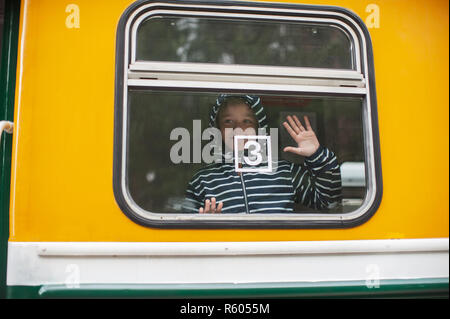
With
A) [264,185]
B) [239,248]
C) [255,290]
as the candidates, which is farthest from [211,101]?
[255,290]

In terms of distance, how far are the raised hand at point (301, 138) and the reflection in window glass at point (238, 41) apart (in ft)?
0.83

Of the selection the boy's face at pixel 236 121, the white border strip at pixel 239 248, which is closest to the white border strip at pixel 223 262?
the white border strip at pixel 239 248

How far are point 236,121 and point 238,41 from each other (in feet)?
1.33

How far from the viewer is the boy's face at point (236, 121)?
1.79m

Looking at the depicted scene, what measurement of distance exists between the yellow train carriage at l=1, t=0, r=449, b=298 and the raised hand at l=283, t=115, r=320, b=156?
0.19 metres

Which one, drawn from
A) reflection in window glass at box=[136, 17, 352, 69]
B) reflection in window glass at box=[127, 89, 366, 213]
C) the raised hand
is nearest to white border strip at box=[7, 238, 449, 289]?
reflection in window glass at box=[127, 89, 366, 213]

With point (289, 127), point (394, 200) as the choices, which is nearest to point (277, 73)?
point (289, 127)

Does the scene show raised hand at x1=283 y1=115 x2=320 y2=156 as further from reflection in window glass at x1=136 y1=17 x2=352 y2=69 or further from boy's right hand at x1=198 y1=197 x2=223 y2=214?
boy's right hand at x1=198 y1=197 x2=223 y2=214

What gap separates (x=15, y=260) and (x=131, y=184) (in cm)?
45

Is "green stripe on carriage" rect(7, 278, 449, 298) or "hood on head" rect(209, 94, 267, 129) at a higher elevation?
"hood on head" rect(209, 94, 267, 129)

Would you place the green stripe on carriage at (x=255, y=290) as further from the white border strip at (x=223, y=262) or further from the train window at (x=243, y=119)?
the train window at (x=243, y=119)

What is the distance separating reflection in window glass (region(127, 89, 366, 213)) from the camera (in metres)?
1.62

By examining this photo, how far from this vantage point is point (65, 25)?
1.47 meters
